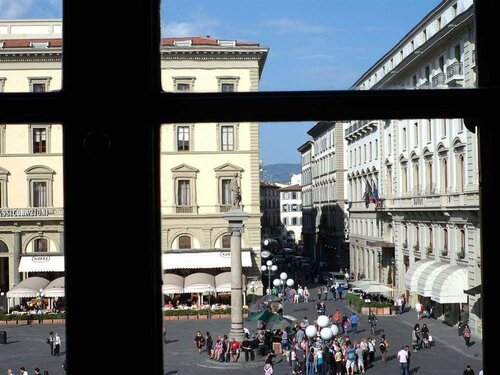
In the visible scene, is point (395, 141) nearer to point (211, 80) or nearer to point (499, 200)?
point (211, 80)

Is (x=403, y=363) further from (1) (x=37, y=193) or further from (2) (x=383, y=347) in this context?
(1) (x=37, y=193)

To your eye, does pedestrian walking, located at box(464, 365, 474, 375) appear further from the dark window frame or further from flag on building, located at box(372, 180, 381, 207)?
flag on building, located at box(372, 180, 381, 207)

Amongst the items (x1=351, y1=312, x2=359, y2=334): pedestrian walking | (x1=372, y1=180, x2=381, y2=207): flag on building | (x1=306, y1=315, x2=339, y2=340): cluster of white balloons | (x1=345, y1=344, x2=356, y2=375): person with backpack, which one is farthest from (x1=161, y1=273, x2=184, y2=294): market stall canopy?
(x1=351, y1=312, x2=359, y2=334): pedestrian walking

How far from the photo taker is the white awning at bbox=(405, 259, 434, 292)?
5.25 metres

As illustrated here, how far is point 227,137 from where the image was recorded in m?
2.35

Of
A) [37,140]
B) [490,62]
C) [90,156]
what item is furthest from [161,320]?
[490,62]

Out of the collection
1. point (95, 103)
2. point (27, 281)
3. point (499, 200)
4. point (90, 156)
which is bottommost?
point (27, 281)

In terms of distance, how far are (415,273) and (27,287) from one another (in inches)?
172

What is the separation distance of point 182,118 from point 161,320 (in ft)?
1.47

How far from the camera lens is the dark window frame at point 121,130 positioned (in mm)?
1281

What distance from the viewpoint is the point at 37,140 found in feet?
6.00

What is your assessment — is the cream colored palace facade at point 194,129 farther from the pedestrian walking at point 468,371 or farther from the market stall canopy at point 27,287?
the pedestrian walking at point 468,371

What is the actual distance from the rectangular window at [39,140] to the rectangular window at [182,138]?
355mm

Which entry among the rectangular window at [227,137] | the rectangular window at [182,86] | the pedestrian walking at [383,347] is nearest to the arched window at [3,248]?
the rectangular window at [227,137]
